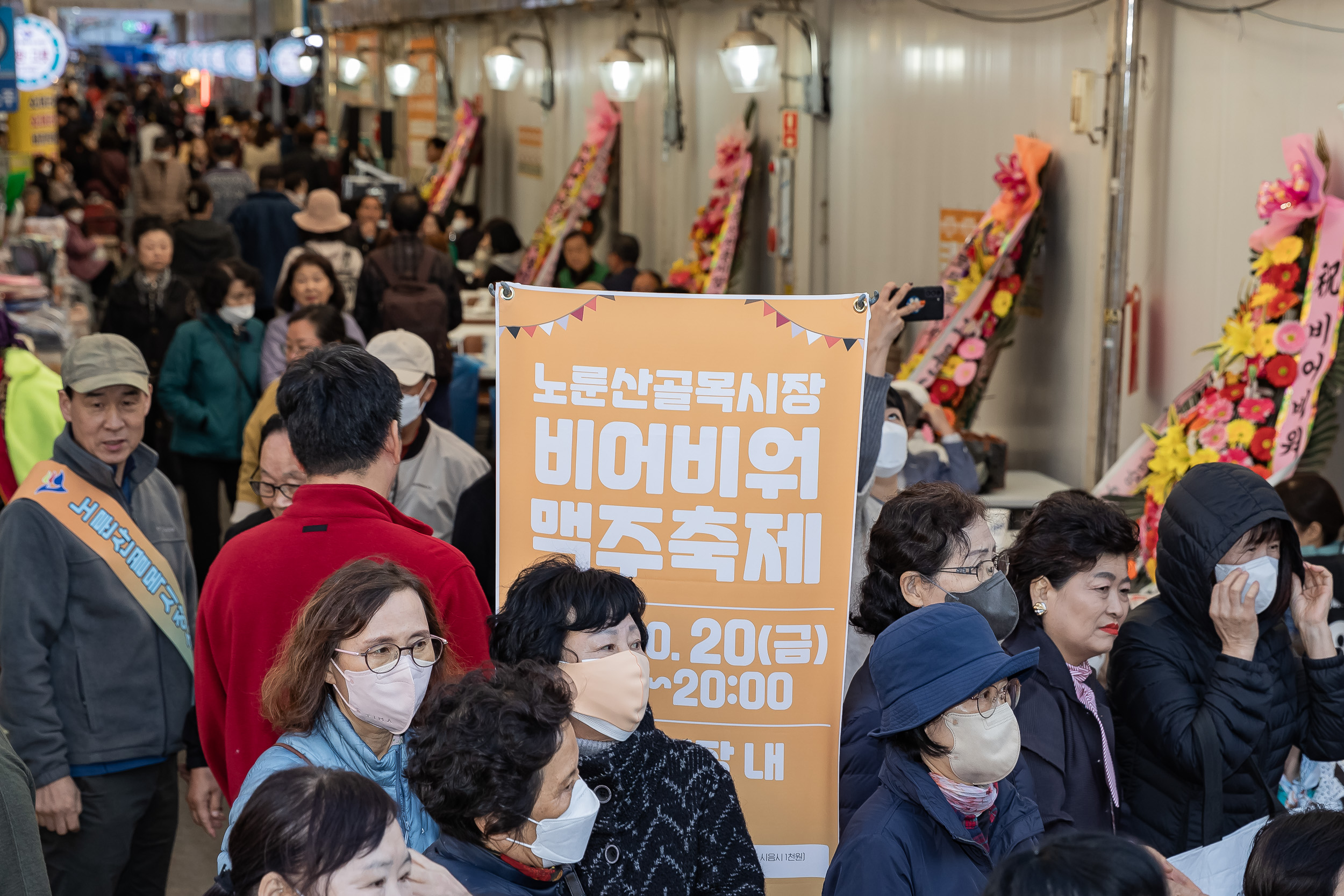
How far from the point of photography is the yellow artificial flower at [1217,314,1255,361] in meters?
4.49

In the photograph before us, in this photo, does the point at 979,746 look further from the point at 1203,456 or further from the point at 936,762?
Result: the point at 1203,456

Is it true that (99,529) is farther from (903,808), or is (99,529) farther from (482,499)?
(903,808)

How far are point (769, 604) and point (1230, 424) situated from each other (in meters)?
2.20

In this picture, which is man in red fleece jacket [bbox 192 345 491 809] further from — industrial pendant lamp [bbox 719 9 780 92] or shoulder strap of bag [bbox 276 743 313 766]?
industrial pendant lamp [bbox 719 9 780 92]

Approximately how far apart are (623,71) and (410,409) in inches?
232

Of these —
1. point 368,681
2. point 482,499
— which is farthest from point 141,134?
point 368,681

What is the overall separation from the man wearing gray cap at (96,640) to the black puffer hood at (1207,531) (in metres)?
2.34

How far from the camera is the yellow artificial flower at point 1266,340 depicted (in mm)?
4379

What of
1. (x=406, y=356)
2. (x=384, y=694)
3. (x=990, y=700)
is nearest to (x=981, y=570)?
(x=990, y=700)

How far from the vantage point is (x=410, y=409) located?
4.23 metres

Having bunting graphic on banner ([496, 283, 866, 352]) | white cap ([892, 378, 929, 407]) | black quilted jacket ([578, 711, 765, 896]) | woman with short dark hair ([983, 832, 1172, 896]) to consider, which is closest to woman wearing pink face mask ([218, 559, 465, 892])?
black quilted jacket ([578, 711, 765, 896])

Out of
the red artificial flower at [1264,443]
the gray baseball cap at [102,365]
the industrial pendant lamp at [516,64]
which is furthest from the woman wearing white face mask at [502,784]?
the industrial pendant lamp at [516,64]

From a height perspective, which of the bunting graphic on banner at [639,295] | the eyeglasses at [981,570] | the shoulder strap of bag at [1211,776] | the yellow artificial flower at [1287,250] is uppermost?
the yellow artificial flower at [1287,250]

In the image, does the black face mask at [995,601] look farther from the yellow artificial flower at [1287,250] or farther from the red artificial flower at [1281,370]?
the yellow artificial flower at [1287,250]
